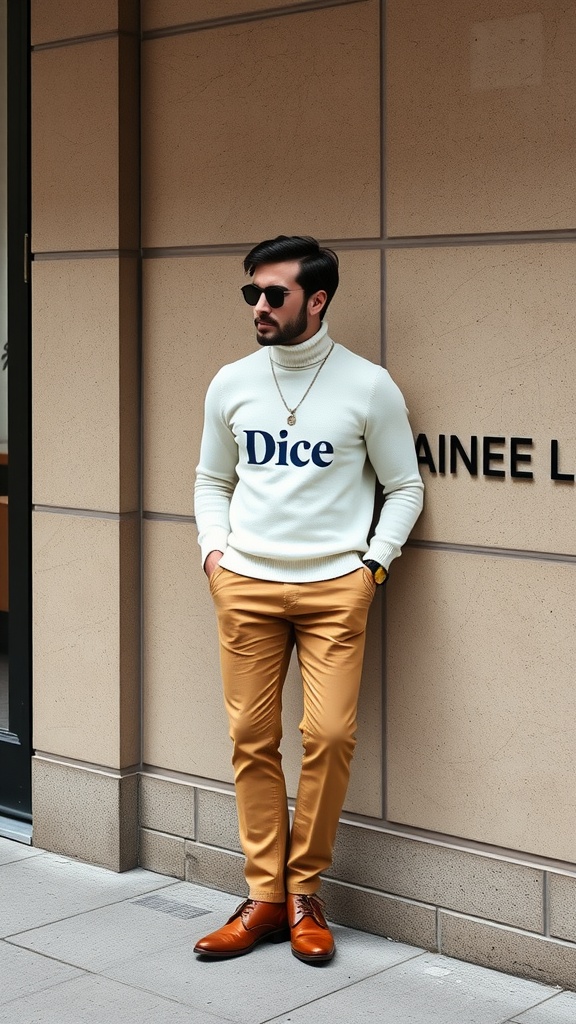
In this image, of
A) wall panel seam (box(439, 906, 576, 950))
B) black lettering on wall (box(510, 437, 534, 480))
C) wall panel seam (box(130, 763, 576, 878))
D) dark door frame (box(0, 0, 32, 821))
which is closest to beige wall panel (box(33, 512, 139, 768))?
dark door frame (box(0, 0, 32, 821))

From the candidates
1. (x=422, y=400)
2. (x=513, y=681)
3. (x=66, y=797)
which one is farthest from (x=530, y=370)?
(x=66, y=797)

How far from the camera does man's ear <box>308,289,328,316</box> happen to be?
4.74 metres

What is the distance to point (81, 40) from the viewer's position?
562cm

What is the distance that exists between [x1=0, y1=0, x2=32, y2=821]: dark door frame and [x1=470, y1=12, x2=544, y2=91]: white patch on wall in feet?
7.08

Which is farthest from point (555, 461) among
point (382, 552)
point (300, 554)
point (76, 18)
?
point (76, 18)

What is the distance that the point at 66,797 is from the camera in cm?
589

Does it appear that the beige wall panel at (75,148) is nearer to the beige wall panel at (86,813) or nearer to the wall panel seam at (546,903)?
the beige wall panel at (86,813)

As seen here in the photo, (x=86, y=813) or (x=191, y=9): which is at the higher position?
(x=191, y=9)

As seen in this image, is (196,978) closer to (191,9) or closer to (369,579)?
(369,579)

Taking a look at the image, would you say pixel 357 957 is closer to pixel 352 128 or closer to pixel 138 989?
pixel 138 989

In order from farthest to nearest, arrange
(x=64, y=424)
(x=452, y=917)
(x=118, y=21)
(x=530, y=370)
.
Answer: (x=64, y=424)
(x=118, y=21)
(x=452, y=917)
(x=530, y=370)

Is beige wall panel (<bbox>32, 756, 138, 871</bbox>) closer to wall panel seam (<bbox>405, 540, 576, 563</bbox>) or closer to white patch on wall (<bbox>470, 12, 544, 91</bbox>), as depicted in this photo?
wall panel seam (<bbox>405, 540, 576, 563</bbox>)

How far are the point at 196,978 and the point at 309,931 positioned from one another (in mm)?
404

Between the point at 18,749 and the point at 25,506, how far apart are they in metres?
1.05
